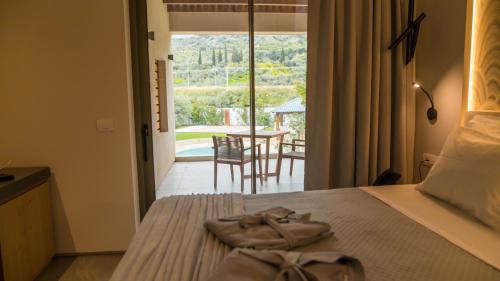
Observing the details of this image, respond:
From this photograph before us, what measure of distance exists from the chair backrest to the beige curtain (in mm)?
749

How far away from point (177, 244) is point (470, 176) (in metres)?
1.52

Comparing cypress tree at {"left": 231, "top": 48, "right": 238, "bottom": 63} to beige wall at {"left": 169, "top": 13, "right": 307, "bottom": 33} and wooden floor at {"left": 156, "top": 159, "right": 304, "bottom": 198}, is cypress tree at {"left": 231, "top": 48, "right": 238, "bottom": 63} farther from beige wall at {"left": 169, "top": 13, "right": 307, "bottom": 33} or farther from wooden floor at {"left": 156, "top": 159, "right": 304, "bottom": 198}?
wooden floor at {"left": 156, "top": 159, "right": 304, "bottom": 198}

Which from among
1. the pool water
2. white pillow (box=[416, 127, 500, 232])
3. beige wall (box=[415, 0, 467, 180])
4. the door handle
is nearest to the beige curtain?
beige wall (box=[415, 0, 467, 180])

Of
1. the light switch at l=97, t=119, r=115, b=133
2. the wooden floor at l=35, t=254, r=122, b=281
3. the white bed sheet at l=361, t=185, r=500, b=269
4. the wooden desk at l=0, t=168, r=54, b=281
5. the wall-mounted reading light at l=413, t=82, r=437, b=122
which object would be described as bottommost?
the wooden floor at l=35, t=254, r=122, b=281

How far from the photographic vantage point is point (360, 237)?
1.57 meters

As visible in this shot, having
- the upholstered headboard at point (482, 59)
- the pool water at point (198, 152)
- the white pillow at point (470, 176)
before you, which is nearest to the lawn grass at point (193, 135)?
the pool water at point (198, 152)

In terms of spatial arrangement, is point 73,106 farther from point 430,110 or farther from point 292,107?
point 430,110

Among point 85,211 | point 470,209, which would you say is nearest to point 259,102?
point 85,211

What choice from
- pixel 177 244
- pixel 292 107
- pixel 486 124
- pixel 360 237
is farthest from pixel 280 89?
pixel 177 244

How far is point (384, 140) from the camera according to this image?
304 cm

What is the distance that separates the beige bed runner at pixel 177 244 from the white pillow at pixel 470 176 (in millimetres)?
1157

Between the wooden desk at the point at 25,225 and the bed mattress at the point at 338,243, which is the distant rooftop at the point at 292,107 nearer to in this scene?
the bed mattress at the point at 338,243

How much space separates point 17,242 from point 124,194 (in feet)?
2.69

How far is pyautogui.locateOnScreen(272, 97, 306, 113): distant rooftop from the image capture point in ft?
11.0
